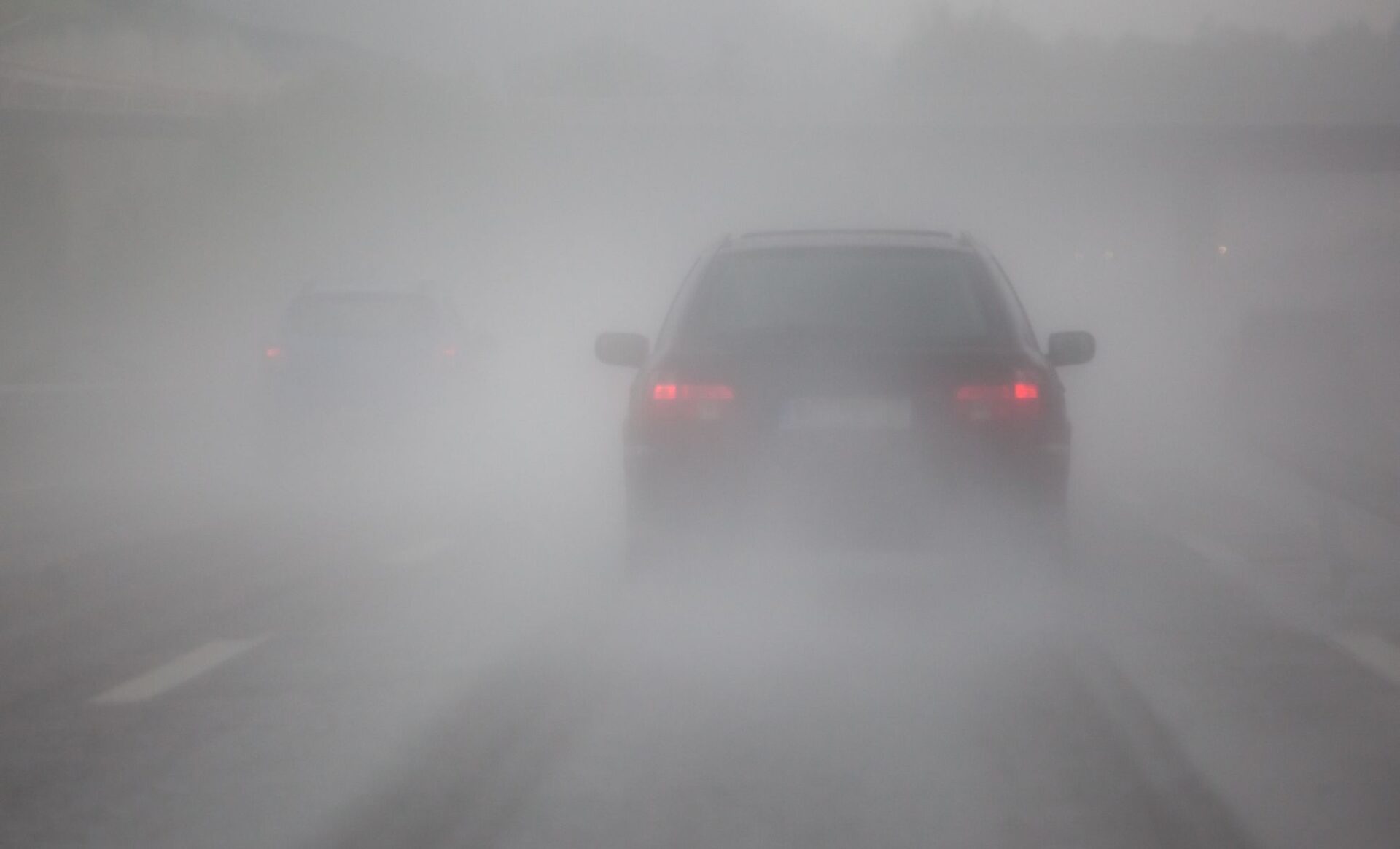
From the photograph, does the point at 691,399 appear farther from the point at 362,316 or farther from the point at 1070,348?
the point at 362,316

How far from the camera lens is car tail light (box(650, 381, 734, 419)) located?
7918 millimetres

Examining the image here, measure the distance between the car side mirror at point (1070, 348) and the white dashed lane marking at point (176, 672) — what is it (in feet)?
12.6

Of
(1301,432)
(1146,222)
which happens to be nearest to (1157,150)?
(1146,222)

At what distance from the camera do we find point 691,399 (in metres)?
7.98

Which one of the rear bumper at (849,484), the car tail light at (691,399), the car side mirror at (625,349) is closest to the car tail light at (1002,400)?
the rear bumper at (849,484)

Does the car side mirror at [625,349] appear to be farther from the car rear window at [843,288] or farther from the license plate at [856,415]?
the license plate at [856,415]

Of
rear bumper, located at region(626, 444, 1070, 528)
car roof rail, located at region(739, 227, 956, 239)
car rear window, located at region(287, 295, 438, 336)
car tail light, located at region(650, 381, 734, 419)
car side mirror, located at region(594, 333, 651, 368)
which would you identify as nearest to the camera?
rear bumper, located at region(626, 444, 1070, 528)

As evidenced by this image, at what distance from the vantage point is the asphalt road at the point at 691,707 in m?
5.16

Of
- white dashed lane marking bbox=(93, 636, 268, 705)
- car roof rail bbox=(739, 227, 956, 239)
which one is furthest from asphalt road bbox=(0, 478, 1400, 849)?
car roof rail bbox=(739, 227, 956, 239)

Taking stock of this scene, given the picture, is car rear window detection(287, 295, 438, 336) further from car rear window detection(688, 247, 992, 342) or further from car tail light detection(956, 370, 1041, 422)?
car tail light detection(956, 370, 1041, 422)

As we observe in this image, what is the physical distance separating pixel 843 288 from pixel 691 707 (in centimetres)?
267

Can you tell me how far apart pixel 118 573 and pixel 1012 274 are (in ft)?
268

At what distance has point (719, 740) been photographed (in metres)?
6.11

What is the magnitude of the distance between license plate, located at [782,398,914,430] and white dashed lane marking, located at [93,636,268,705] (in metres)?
2.33
